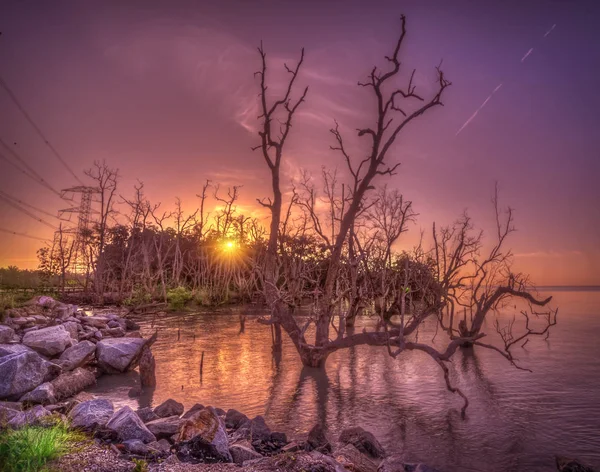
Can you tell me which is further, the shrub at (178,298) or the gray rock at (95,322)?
the shrub at (178,298)

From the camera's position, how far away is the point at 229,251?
43719 mm

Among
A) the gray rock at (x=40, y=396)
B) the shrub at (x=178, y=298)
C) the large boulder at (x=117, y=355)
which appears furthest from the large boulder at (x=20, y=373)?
the shrub at (x=178, y=298)

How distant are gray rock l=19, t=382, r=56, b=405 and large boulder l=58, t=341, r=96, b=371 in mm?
3291

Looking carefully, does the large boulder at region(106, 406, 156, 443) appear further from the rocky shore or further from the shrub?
the shrub

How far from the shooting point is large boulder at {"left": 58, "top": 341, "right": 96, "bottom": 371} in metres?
13.3

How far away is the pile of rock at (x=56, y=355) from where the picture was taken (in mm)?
10320

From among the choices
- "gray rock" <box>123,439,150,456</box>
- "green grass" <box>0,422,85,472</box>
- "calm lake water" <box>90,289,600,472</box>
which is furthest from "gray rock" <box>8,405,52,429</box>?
"calm lake water" <box>90,289,600,472</box>

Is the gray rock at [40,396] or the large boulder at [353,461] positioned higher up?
the gray rock at [40,396]

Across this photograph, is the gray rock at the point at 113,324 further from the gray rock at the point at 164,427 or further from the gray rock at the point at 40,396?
the gray rock at the point at 164,427

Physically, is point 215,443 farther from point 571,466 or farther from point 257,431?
point 571,466

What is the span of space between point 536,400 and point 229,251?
1347 inches

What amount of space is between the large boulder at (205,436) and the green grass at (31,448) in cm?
165

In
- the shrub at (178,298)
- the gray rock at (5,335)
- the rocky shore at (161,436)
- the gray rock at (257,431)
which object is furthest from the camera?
the shrub at (178,298)

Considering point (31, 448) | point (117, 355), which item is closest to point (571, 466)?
point (31, 448)
